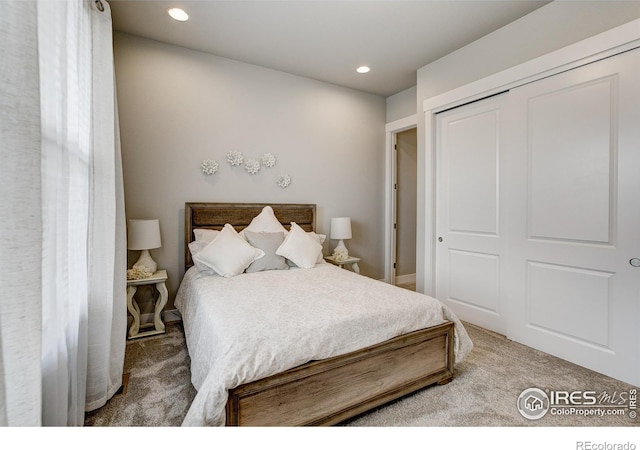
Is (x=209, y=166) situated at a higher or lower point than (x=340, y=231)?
higher

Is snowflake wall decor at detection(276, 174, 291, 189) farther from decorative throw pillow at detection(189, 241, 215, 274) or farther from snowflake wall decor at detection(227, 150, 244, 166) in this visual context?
decorative throw pillow at detection(189, 241, 215, 274)

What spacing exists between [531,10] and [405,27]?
103cm

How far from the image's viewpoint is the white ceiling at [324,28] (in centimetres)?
247

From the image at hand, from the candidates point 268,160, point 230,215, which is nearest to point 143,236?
point 230,215

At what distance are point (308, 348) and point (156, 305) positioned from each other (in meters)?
2.08

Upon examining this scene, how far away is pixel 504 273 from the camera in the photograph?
9.12 feet

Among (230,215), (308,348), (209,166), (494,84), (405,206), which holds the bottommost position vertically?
(308,348)

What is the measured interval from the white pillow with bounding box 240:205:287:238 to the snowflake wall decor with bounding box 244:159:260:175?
1.58ft

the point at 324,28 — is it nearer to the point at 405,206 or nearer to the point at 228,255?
the point at 228,255

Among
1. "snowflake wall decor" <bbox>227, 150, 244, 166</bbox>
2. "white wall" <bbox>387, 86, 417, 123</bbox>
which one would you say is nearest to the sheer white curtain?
"snowflake wall decor" <bbox>227, 150, 244, 166</bbox>

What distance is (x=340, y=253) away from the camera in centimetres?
385

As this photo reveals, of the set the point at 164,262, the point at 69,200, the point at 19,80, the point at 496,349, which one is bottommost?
the point at 496,349

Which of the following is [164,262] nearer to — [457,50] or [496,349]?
[496,349]
